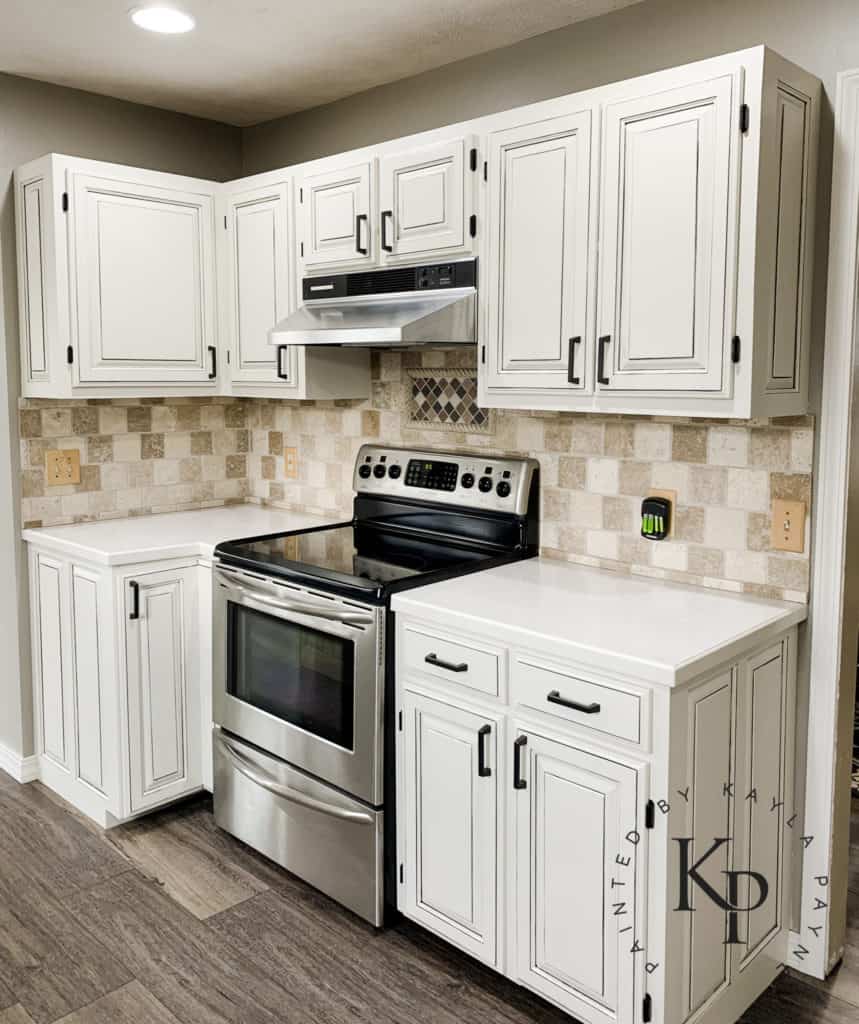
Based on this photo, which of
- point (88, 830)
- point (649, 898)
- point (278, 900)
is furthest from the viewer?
point (88, 830)

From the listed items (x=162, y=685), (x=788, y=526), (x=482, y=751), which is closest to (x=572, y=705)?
(x=482, y=751)

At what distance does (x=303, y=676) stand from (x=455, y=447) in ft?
3.05

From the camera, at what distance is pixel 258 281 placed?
3.29 m

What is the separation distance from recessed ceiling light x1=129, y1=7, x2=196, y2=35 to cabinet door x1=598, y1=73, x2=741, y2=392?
1.27 m

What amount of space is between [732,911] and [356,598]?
3.78 feet

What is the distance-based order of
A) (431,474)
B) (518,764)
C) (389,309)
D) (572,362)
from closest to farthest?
1. (518,764)
2. (572,362)
3. (389,309)
4. (431,474)

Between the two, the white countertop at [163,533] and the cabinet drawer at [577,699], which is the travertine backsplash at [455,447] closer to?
the white countertop at [163,533]

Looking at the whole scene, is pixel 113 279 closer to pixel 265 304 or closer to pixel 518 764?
pixel 265 304

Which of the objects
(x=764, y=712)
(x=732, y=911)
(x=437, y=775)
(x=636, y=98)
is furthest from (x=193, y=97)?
(x=732, y=911)

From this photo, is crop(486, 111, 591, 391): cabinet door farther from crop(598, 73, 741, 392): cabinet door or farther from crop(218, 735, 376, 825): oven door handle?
crop(218, 735, 376, 825): oven door handle

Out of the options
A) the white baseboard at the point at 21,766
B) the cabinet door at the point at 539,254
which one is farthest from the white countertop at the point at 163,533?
the cabinet door at the point at 539,254

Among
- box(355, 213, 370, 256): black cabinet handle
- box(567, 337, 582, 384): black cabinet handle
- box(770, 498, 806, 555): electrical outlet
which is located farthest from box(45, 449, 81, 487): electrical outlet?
box(770, 498, 806, 555): electrical outlet

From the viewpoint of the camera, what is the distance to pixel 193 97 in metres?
3.42

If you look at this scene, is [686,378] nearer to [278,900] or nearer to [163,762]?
[278,900]
